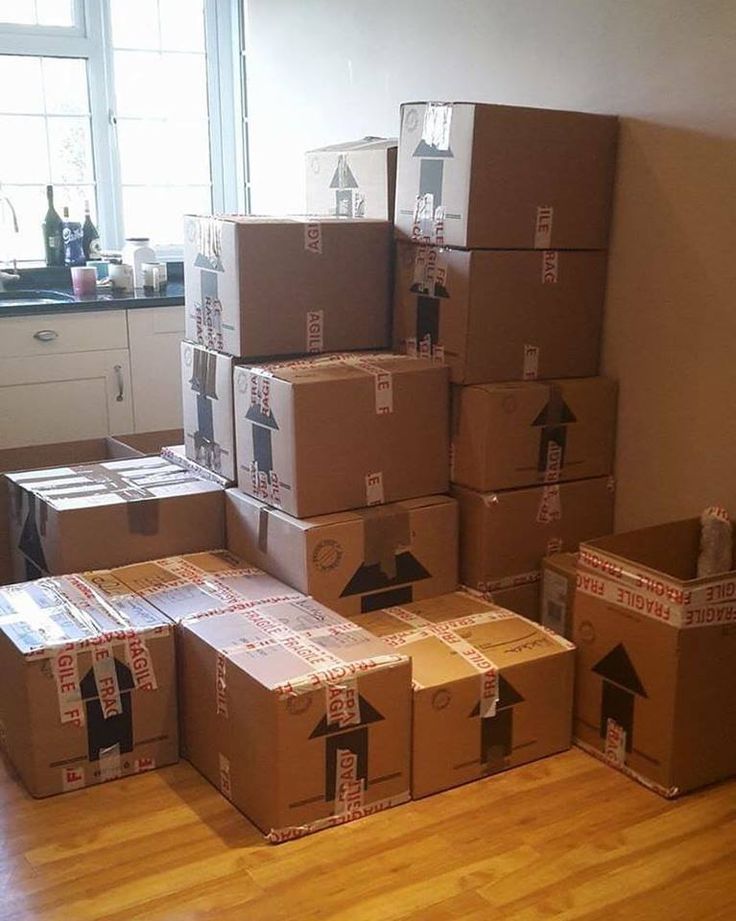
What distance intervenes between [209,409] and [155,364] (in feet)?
3.82

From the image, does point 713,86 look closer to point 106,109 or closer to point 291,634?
point 291,634

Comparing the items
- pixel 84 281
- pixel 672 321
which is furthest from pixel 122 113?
pixel 672 321

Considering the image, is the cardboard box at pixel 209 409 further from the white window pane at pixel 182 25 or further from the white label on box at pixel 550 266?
the white window pane at pixel 182 25

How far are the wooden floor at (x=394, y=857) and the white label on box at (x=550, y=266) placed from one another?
3.86 feet

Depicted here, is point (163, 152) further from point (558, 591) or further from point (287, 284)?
point (558, 591)

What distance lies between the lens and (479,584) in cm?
277

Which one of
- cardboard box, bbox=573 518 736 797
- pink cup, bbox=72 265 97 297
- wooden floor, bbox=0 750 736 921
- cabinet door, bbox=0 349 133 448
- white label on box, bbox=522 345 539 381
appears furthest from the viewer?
pink cup, bbox=72 265 97 297

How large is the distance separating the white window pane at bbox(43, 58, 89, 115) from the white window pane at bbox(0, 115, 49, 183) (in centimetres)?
9

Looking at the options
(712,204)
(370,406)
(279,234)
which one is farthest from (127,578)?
(712,204)

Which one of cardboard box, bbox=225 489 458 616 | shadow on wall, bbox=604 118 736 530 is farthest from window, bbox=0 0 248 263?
shadow on wall, bbox=604 118 736 530

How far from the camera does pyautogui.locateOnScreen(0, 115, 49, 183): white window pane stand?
4320 mm

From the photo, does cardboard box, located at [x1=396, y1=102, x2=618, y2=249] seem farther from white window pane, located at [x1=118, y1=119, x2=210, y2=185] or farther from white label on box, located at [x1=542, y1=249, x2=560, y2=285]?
white window pane, located at [x1=118, y1=119, x2=210, y2=185]

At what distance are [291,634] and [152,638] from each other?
0.99ft

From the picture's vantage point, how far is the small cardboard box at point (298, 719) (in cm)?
214
